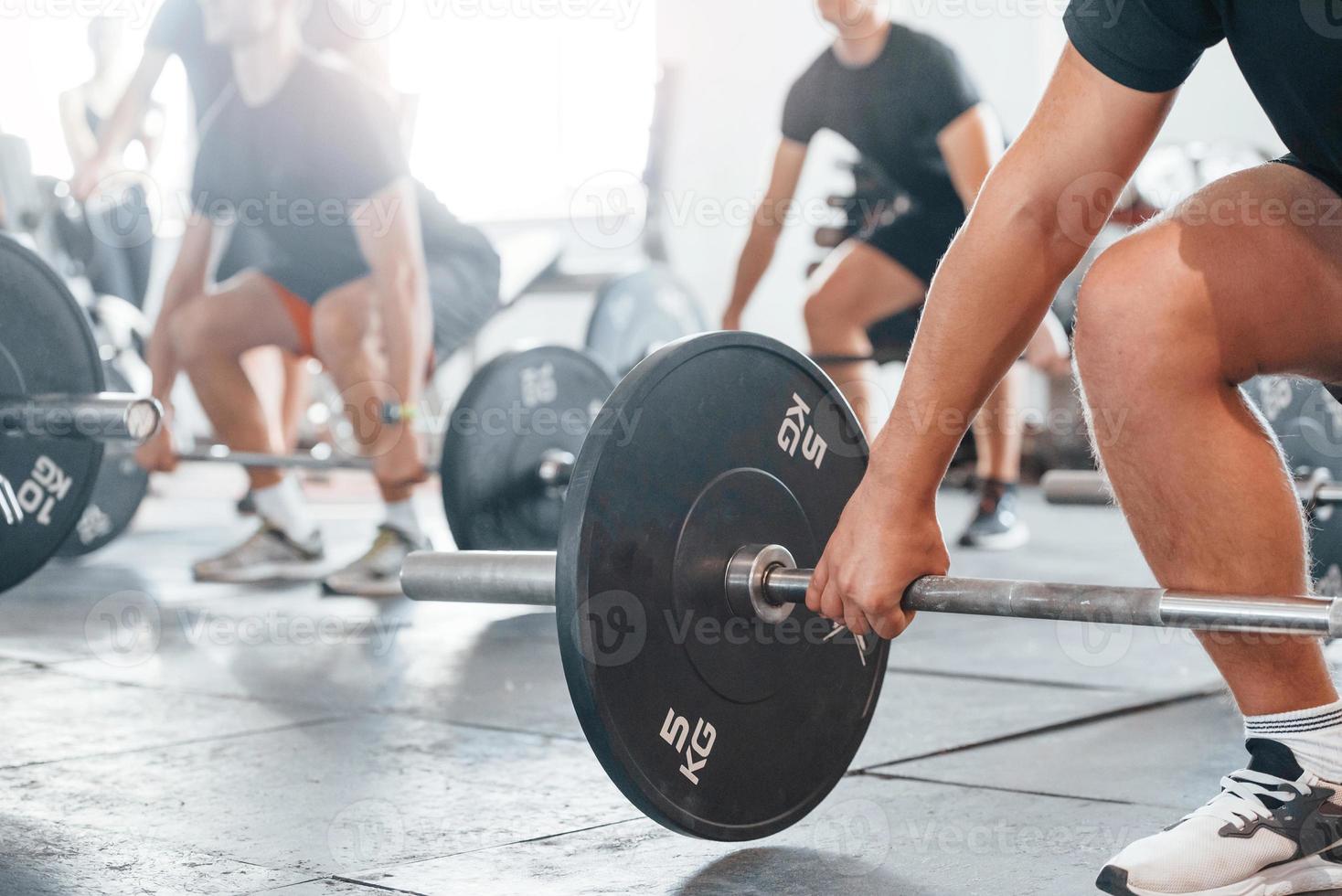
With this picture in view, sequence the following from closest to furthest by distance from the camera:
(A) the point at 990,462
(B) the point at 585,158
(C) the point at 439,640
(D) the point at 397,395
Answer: (C) the point at 439,640, (D) the point at 397,395, (A) the point at 990,462, (B) the point at 585,158

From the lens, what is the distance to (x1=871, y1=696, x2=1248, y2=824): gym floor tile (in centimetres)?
125

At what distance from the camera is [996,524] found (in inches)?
127

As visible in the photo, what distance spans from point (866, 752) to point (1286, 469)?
0.56 meters

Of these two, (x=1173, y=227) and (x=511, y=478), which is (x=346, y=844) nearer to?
(x=1173, y=227)

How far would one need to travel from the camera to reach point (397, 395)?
260 cm

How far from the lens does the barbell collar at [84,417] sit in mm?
→ 1517

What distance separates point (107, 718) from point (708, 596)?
2.85ft

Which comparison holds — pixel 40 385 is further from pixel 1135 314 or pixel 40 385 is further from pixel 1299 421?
pixel 1299 421

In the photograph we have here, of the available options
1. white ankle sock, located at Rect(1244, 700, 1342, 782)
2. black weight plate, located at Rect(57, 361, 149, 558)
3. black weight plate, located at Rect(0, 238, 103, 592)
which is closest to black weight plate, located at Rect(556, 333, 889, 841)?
white ankle sock, located at Rect(1244, 700, 1342, 782)

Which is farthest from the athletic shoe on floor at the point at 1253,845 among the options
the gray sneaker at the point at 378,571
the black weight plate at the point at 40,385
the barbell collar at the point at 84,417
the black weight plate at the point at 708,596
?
the gray sneaker at the point at 378,571

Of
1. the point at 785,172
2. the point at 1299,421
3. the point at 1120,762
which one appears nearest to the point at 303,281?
the point at 785,172

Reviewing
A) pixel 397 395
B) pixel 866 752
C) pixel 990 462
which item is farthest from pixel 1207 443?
pixel 990 462

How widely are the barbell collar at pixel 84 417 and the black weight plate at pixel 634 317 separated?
2044mm

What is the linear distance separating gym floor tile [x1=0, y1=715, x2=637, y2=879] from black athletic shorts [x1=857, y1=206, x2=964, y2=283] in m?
1.80
